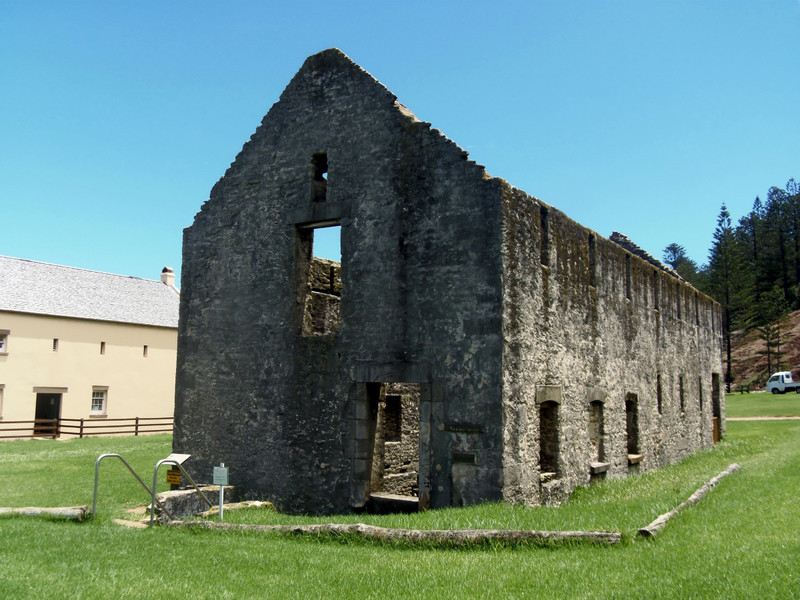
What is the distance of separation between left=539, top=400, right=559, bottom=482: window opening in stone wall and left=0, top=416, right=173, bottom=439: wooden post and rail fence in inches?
928

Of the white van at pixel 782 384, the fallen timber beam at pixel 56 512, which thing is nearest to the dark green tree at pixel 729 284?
the white van at pixel 782 384

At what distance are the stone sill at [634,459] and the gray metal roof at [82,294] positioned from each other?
27.7 meters

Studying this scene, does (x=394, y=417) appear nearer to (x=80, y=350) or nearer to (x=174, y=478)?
(x=174, y=478)

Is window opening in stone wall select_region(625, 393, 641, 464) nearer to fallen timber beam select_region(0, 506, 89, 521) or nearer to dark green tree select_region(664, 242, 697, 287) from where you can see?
fallen timber beam select_region(0, 506, 89, 521)

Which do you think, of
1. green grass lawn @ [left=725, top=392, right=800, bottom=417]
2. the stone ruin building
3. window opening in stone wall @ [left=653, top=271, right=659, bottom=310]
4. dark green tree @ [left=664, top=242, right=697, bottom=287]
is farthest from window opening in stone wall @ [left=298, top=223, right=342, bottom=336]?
dark green tree @ [left=664, top=242, right=697, bottom=287]

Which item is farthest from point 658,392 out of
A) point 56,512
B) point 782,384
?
point 782,384

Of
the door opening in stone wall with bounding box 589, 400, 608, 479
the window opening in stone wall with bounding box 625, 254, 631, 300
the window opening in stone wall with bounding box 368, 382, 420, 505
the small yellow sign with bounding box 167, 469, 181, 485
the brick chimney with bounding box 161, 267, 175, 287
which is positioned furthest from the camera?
the brick chimney with bounding box 161, 267, 175, 287

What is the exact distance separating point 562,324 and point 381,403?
3.79 meters

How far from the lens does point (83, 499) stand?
13453mm

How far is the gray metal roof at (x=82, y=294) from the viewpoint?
1305 inches

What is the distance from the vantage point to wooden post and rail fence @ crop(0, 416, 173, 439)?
101 feet

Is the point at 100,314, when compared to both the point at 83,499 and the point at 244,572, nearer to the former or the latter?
the point at 83,499

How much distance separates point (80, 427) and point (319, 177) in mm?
22582

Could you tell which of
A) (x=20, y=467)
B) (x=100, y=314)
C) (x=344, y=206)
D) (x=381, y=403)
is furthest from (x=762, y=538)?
(x=100, y=314)
